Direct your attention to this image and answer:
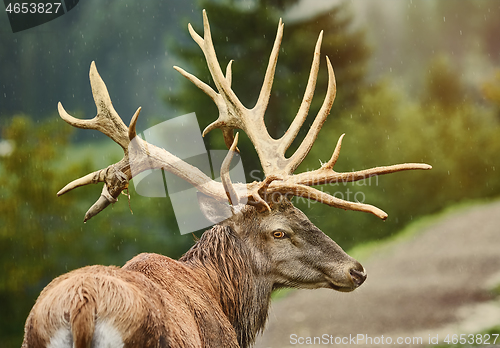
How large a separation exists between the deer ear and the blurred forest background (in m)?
2.57

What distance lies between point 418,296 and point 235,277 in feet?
12.0

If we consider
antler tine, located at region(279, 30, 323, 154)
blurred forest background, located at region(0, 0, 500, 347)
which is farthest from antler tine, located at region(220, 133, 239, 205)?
blurred forest background, located at region(0, 0, 500, 347)

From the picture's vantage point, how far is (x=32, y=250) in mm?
5344

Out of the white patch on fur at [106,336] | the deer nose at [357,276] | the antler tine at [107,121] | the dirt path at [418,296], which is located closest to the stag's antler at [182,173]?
the antler tine at [107,121]

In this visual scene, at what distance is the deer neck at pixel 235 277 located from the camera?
2553mm

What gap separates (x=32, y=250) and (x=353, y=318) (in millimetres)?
3792

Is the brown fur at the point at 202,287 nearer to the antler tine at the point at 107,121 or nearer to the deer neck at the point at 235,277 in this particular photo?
the deer neck at the point at 235,277

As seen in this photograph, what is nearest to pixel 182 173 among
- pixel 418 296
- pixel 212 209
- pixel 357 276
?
pixel 212 209

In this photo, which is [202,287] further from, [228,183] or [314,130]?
[314,130]

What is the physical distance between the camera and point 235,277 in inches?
102

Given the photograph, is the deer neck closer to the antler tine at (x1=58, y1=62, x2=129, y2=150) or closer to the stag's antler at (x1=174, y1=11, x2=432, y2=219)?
the stag's antler at (x1=174, y1=11, x2=432, y2=219)

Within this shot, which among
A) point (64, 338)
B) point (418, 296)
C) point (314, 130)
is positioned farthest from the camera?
point (418, 296)

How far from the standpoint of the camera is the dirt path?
5.39 meters

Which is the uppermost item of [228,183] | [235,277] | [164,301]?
[228,183]
